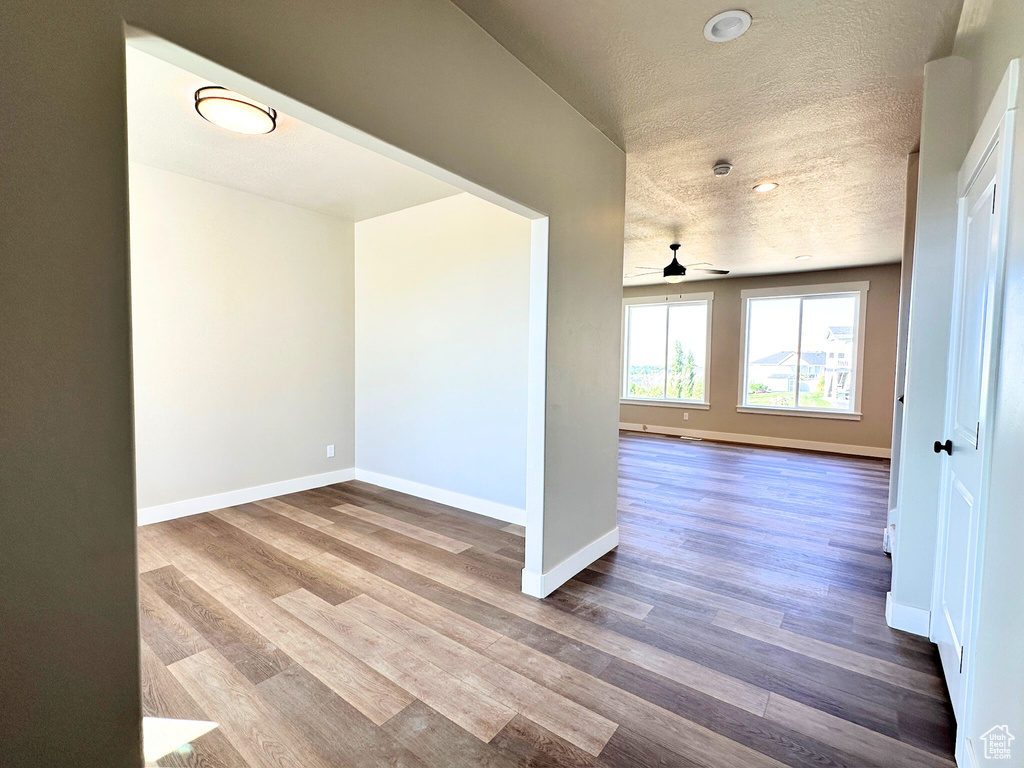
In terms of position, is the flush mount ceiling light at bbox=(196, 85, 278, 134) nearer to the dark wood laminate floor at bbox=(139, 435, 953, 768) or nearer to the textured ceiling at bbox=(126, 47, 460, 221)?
the textured ceiling at bbox=(126, 47, 460, 221)

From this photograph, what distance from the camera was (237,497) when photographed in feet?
13.2

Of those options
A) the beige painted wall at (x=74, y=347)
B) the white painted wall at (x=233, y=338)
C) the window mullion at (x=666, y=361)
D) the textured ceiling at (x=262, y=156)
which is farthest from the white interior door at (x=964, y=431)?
the window mullion at (x=666, y=361)

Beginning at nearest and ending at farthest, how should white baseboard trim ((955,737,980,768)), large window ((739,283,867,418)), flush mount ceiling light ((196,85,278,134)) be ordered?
white baseboard trim ((955,737,980,768))
flush mount ceiling light ((196,85,278,134))
large window ((739,283,867,418))

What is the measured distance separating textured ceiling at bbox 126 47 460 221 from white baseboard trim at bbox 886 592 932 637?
12.6 ft

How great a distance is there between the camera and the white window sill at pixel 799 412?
22.2ft

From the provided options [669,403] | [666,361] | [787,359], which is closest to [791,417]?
[787,359]

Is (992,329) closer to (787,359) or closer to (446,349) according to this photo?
(446,349)

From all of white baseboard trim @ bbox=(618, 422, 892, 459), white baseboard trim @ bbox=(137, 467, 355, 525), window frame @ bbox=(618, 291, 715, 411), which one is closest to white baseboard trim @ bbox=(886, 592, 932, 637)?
white baseboard trim @ bbox=(137, 467, 355, 525)

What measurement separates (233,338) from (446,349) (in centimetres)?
180

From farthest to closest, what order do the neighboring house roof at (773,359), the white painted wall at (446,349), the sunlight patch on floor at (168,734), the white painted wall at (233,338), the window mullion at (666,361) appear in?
1. the window mullion at (666,361)
2. the neighboring house roof at (773,359)
3. the white painted wall at (446,349)
4. the white painted wall at (233,338)
5. the sunlight patch on floor at (168,734)

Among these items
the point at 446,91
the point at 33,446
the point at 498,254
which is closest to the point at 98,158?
the point at 33,446

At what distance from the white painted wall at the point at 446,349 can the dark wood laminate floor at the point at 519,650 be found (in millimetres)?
682

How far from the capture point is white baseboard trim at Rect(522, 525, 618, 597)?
2553 millimetres

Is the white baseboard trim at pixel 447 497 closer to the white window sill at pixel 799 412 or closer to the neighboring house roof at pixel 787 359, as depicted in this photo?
the white window sill at pixel 799 412
